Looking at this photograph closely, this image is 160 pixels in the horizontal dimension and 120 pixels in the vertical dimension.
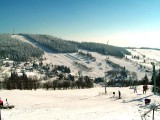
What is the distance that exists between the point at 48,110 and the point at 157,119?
16830mm

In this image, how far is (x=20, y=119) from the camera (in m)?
35.9

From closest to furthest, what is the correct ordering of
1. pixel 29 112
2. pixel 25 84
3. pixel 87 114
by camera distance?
pixel 87 114 → pixel 29 112 → pixel 25 84

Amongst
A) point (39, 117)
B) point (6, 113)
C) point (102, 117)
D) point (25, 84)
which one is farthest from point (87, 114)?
point (25, 84)

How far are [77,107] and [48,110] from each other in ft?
17.2

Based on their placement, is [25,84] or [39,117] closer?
[39,117]

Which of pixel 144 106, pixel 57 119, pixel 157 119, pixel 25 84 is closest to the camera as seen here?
pixel 157 119

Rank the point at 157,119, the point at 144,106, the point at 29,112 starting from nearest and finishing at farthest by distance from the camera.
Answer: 1. the point at 157,119
2. the point at 29,112
3. the point at 144,106

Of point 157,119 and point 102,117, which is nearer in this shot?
point 157,119

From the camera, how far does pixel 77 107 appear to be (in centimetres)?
4528

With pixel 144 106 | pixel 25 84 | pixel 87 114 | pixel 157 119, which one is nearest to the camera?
pixel 157 119

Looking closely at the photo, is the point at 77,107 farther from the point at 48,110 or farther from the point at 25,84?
the point at 25,84

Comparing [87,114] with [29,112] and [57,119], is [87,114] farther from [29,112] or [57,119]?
[29,112]

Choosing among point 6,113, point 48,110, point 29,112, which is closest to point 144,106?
point 48,110

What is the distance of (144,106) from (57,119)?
1542 cm
